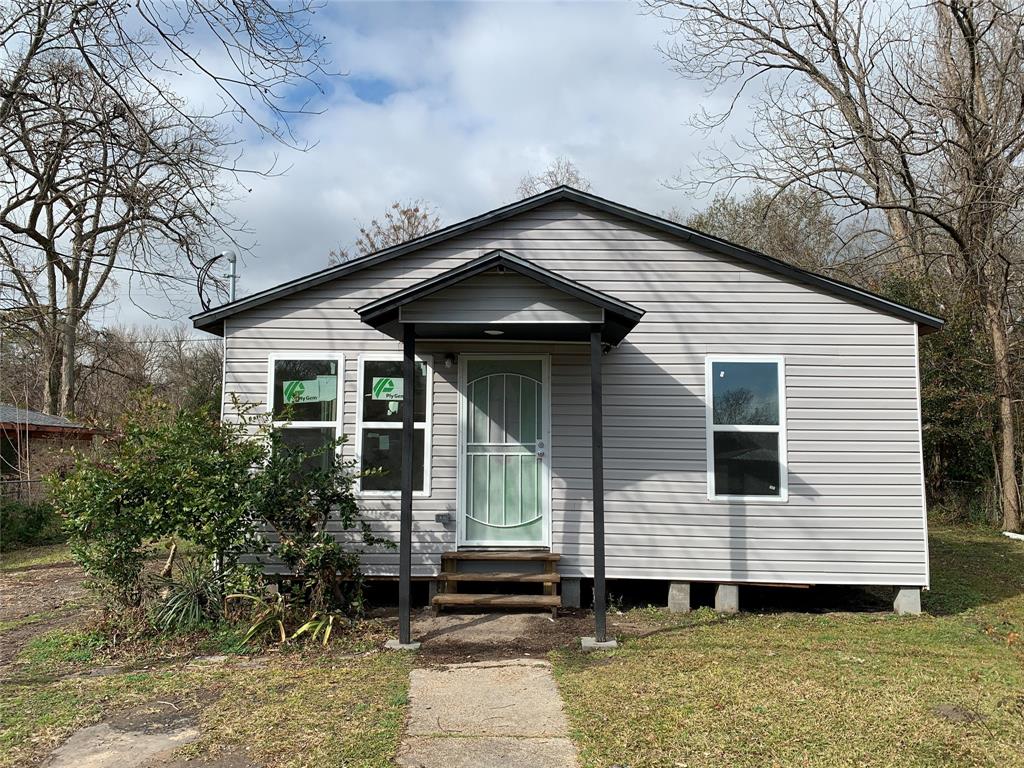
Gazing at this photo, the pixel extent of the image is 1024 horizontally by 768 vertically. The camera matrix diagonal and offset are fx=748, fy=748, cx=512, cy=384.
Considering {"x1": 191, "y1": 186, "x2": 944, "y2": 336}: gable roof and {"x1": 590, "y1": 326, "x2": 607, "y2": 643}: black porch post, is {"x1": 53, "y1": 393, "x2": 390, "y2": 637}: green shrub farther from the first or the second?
{"x1": 590, "y1": 326, "x2": 607, "y2": 643}: black porch post

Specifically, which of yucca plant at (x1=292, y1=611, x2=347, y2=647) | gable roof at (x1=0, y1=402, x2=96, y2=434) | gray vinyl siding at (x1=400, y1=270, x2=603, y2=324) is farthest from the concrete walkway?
gable roof at (x1=0, y1=402, x2=96, y2=434)

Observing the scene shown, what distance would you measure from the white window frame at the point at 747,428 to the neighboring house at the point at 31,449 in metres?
10.6

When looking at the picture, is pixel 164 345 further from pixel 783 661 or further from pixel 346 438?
pixel 783 661

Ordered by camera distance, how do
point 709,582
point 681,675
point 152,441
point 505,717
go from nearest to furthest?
point 505,717, point 681,675, point 152,441, point 709,582

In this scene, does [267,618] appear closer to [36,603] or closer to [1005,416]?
[36,603]

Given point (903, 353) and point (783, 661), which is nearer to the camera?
point (783, 661)

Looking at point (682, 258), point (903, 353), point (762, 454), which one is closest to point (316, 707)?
point (762, 454)

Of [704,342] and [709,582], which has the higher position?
[704,342]

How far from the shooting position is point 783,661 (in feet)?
18.5

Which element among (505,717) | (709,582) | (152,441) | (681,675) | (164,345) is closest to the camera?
(505,717)

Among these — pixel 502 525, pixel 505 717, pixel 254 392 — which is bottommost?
pixel 505 717

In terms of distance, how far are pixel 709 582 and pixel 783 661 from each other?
5.96 ft

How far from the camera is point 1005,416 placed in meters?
13.2

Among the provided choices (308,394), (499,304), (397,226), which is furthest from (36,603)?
(397,226)
